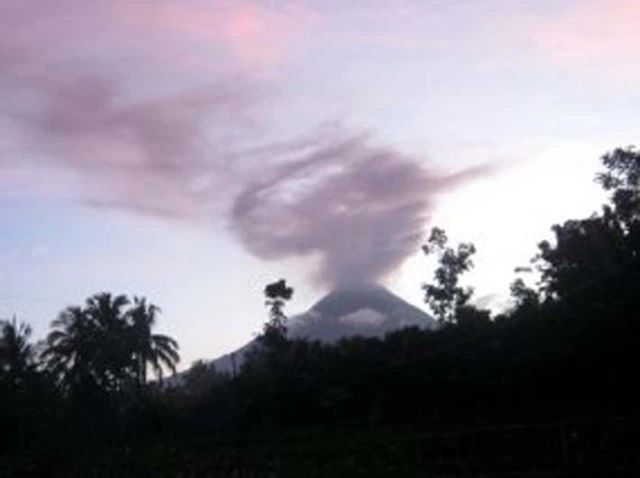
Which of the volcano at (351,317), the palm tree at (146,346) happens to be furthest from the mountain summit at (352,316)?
the palm tree at (146,346)

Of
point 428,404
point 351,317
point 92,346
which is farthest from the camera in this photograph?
point 351,317

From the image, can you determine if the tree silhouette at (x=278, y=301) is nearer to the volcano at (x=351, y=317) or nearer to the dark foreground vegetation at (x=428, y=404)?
the dark foreground vegetation at (x=428, y=404)

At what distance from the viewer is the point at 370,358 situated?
35.2 metres

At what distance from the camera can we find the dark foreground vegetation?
24.1m

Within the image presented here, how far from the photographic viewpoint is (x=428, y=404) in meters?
33.1

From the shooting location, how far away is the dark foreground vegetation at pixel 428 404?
24.1m

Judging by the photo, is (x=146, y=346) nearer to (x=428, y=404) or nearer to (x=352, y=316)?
(x=428, y=404)

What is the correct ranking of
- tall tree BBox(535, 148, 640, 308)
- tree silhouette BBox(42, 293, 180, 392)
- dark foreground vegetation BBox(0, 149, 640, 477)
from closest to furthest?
1. dark foreground vegetation BBox(0, 149, 640, 477)
2. tall tree BBox(535, 148, 640, 308)
3. tree silhouette BBox(42, 293, 180, 392)

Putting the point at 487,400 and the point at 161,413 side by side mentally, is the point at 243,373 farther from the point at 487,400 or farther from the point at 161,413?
the point at 487,400

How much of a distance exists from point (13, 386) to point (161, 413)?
9443 millimetres

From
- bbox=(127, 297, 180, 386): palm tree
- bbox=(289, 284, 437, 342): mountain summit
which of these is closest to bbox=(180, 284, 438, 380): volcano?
bbox=(289, 284, 437, 342): mountain summit

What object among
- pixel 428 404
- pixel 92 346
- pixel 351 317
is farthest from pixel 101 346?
pixel 351 317

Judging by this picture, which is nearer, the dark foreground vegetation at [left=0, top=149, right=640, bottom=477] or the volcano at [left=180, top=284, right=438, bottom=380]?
the dark foreground vegetation at [left=0, top=149, right=640, bottom=477]

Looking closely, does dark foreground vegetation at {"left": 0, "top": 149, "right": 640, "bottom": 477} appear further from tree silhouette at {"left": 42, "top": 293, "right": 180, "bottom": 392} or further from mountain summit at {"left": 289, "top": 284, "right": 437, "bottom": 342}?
mountain summit at {"left": 289, "top": 284, "right": 437, "bottom": 342}
